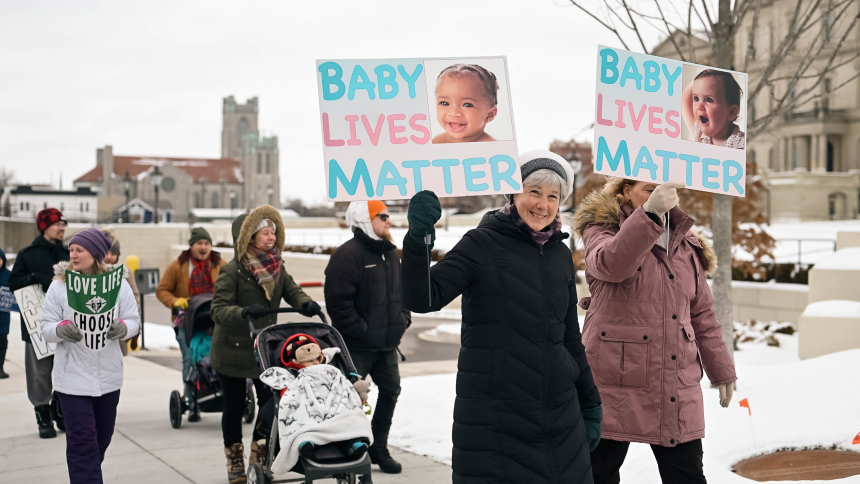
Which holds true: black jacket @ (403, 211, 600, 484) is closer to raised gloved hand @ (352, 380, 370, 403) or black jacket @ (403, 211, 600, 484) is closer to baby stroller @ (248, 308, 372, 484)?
baby stroller @ (248, 308, 372, 484)

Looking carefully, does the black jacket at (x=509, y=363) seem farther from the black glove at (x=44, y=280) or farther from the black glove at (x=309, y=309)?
the black glove at (x=44, y=280)

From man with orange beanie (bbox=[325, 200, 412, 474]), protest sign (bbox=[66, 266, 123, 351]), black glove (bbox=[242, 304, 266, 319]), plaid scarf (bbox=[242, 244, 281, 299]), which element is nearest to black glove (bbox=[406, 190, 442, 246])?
black glove (bbox=[242, 304, 266, 319])

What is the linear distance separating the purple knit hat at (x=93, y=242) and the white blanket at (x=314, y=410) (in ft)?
4.42

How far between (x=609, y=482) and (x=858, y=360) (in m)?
5.41

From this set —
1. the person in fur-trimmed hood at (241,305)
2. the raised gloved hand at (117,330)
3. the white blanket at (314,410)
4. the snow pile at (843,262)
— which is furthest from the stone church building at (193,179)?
the white blanket at (314,410)

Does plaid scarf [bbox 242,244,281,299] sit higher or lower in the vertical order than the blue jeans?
higher

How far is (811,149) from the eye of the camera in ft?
190

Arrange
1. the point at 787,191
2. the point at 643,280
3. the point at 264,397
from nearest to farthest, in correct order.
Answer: the point at 643,280 < the point at 264,397 < the point at 787,191

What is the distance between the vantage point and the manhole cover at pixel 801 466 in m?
5.57

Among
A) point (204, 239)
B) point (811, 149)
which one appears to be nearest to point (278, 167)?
point (811, 149)

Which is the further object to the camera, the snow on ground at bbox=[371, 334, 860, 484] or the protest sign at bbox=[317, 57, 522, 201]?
the snow on ground at bbox=[371, 334, 860, 484]

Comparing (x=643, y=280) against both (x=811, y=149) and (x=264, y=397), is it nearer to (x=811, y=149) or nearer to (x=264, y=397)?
(x=264, y=397)

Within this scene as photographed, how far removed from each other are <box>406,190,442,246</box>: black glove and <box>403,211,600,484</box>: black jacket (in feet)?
0.23

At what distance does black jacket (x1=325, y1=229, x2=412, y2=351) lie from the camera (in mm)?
6145
